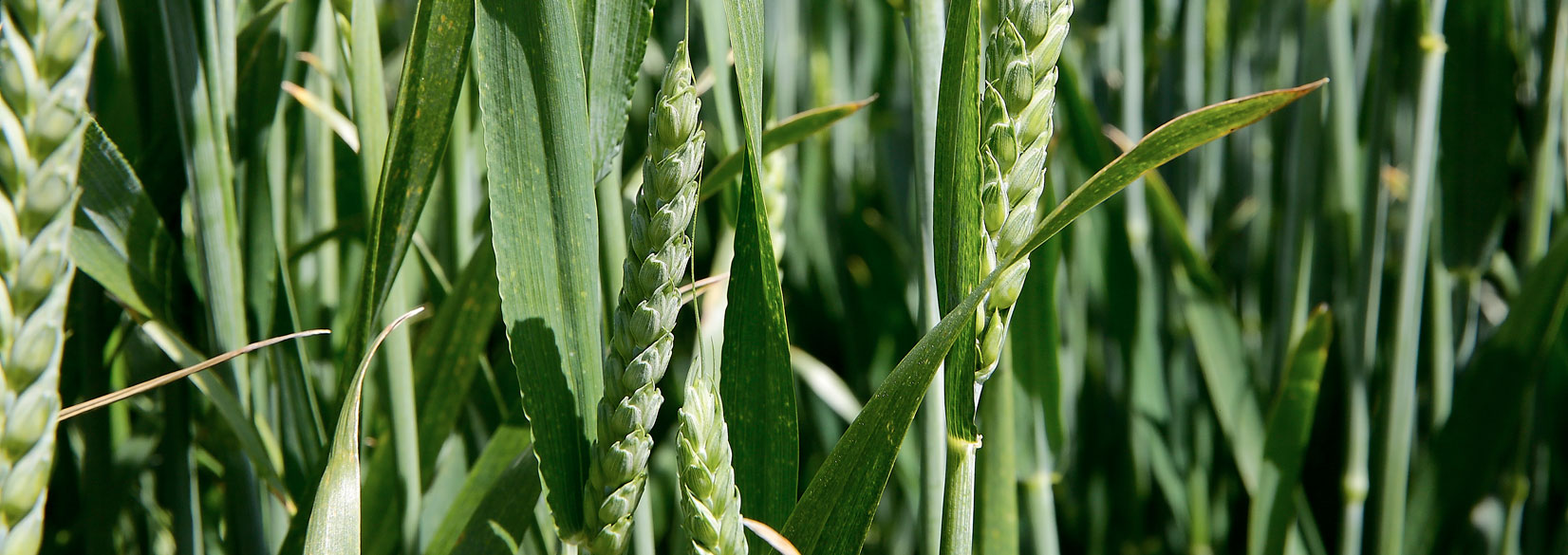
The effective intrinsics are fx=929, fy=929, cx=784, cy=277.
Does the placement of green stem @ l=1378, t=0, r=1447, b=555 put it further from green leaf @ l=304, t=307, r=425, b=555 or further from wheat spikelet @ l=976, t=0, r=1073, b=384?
green leaf @ l=304, t=307, r=425, b=555

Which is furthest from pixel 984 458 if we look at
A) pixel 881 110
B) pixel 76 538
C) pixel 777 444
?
pixel 881 110

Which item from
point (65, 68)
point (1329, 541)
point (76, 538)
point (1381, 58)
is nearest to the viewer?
point (65, 68)

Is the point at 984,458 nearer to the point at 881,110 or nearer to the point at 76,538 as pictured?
the point at 76,538

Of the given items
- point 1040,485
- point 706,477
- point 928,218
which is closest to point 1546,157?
point 1040,485

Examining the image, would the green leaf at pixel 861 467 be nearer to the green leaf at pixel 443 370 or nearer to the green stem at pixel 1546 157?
the green leaf at pixel 443 370

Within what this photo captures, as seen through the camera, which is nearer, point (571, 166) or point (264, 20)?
point (571, 166)

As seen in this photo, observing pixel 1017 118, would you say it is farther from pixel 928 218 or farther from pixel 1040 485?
pixel 1040 485

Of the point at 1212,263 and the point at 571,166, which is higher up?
the point at 571,166
